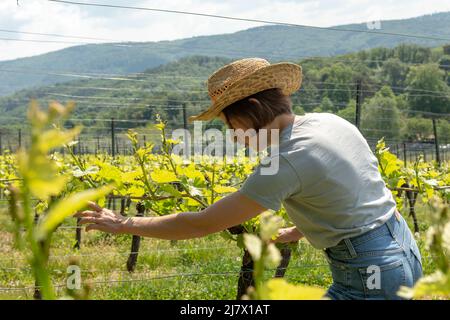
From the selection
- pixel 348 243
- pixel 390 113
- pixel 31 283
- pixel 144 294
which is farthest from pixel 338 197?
pixel 390 113

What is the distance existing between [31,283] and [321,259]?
11.3ft

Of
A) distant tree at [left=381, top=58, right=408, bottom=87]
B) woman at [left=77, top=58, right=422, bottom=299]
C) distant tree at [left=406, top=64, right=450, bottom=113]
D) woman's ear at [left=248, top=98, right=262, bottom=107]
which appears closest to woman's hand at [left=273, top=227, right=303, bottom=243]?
woman at [left=77, top=58, right=422, bottom=299]

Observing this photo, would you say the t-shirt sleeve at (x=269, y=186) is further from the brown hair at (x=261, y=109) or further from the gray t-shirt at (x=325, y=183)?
the brown hair at (x=261, y=109)

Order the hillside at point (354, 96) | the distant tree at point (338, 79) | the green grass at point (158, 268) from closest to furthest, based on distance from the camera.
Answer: the green grass at point (158, 268), the hillside at point (354, 96), the distant tree at point (338, 79)

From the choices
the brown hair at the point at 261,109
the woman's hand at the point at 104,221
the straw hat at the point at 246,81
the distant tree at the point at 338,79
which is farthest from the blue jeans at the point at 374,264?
the distant tree at the point at 338,79

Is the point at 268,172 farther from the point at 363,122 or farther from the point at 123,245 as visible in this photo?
the point at 363,122

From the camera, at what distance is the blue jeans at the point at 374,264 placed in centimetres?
181

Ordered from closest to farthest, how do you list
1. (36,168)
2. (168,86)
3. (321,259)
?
(36,168) → (321,259) → (168,86)

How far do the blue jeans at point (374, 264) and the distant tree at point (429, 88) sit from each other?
59.8 m

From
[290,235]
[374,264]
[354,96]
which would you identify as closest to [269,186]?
[374,264]

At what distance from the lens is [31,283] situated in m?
6.23

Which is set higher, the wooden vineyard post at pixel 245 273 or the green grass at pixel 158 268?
the wooden vineyard post at pixel 245 273

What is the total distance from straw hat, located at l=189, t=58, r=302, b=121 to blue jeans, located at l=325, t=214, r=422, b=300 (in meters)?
0.59

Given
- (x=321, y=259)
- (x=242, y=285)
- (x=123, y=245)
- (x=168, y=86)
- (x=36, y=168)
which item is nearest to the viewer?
(x=36, y=168)
